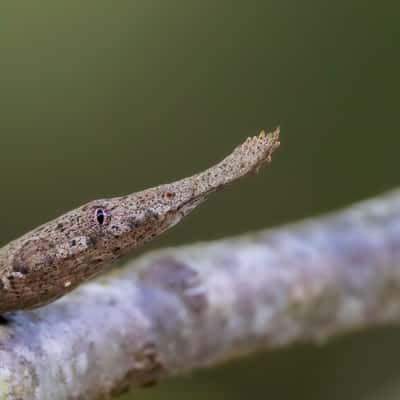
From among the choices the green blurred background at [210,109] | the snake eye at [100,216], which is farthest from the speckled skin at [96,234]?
the green blurred background at [210,109]

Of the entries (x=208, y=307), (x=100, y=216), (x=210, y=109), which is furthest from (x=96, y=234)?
(x=210, y=109)

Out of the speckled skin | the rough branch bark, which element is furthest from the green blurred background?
the speckled skin

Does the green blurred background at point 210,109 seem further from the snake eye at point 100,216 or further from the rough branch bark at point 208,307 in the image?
the snake eye at point 100,216

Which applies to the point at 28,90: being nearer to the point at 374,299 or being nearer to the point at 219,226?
the point at 219,226

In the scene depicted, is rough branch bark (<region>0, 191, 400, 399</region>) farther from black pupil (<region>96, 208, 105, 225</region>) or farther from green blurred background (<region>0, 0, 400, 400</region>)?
green blurred background (<region>0, 0, 400, 400</region>)

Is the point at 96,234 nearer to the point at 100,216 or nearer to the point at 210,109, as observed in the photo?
the point at 100,216

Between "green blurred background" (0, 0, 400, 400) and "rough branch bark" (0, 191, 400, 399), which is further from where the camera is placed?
"green blurred background" (0, 0, 400, 400)
